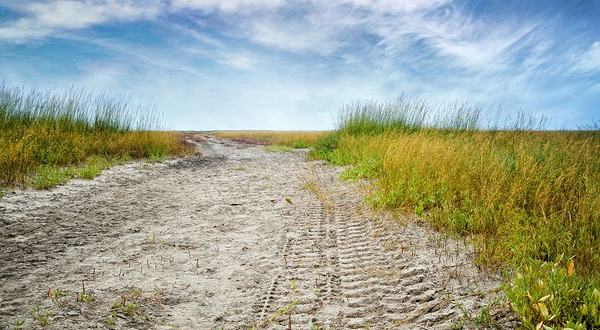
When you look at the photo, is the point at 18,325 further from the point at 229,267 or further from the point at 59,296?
the point at 229,267

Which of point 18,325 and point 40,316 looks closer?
point 18,325

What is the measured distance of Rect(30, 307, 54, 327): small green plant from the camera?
2.62 meters

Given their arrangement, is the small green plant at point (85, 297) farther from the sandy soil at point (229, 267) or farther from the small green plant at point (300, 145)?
the small green plant at point (300, 145)

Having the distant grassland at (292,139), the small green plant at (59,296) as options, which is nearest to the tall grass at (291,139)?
the distant grassland at (292,139)

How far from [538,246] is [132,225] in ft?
15.8

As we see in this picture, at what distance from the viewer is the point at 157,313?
285cm

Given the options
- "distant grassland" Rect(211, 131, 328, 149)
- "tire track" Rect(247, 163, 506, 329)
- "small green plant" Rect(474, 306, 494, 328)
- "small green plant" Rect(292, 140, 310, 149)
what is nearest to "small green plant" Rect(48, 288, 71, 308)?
"tire track" Rect(247, 163, 506, 329)

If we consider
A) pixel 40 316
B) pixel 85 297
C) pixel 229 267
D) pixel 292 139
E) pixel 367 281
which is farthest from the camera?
pixel 292 139

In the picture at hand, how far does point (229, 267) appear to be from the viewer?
3.70 m

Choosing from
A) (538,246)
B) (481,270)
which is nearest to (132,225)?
(481,270)

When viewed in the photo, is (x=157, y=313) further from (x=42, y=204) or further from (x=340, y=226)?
(x=42, y=204)

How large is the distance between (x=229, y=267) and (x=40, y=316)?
154 cm

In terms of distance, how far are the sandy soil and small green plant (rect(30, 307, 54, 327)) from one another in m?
0.01

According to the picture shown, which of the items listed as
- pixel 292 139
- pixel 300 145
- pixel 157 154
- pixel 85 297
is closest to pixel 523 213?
pixel 85 297
